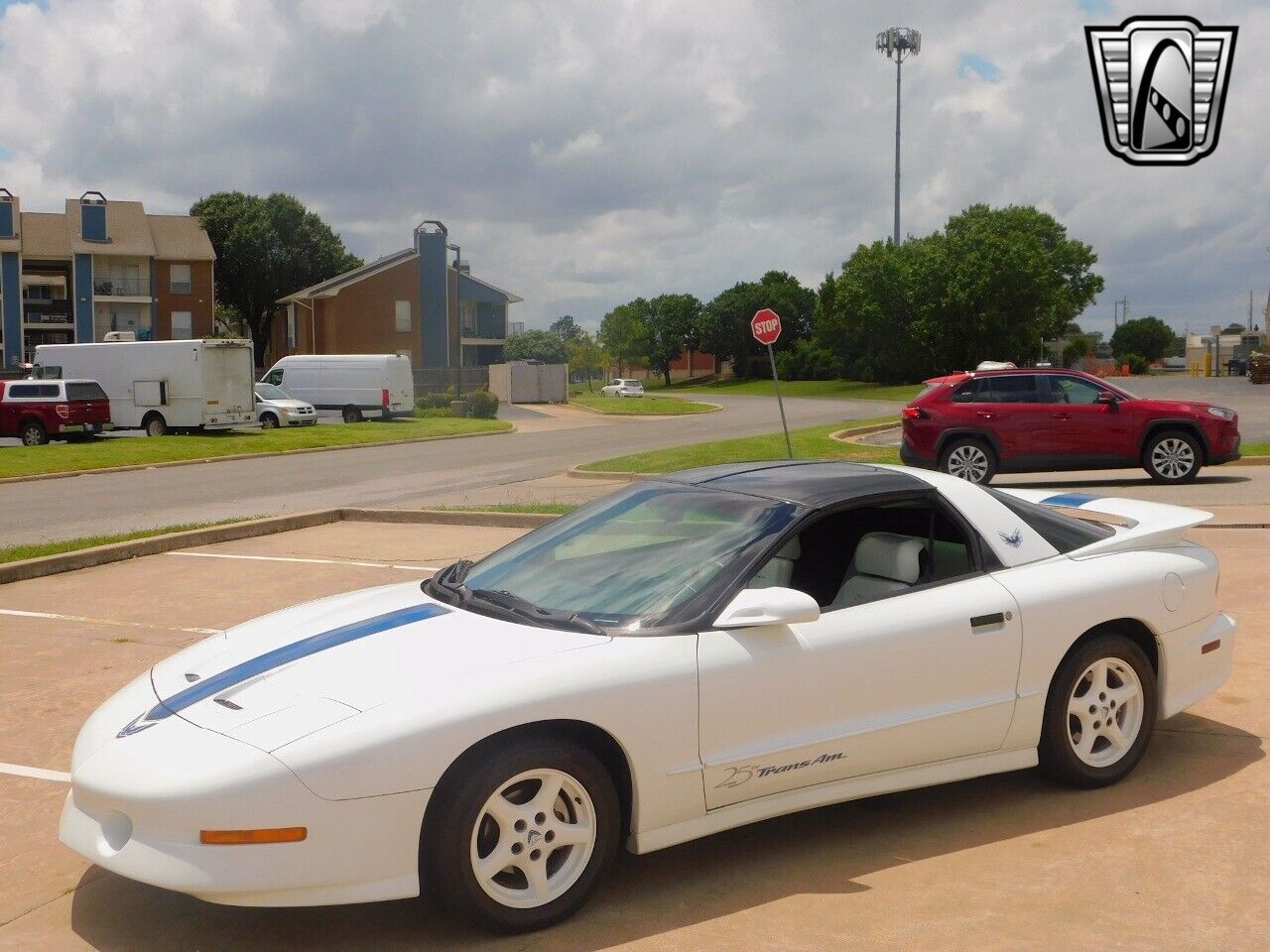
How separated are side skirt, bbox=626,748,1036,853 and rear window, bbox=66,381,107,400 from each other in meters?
31.3

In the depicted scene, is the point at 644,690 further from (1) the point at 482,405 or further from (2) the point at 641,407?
(2) the point at 641,407

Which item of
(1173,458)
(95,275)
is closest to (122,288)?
(95,275)

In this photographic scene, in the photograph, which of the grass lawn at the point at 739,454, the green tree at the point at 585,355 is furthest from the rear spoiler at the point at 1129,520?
the green tree at the point at 585,355

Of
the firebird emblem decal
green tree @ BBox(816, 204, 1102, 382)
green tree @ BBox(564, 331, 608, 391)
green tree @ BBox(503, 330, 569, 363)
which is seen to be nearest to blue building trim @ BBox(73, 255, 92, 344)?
green tree @ BBox(816, 204, 1102, 382)

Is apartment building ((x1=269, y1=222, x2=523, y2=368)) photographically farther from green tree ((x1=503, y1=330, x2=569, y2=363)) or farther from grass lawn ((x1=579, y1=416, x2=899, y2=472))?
green tree ((x1=503, y1=330, x2=569, y2=363))

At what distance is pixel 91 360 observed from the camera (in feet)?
117

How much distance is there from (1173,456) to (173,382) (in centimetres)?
2668

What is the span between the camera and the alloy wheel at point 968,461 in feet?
58.0

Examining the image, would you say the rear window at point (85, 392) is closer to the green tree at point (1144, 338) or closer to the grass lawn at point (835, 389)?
the grass lawn at point (835, 389)

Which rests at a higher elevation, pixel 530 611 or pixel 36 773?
pixel 530 611

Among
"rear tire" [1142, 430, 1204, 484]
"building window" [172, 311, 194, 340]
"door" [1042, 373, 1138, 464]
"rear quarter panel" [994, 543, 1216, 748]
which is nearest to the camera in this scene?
"rear quarter panel" [994, 543, 1216, 748]

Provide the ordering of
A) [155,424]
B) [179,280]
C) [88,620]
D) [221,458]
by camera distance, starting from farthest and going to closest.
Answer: [179,280] < [155,424] < [221,458] < [88,620]

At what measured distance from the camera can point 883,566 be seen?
4.84 m

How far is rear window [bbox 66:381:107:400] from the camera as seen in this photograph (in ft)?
105
